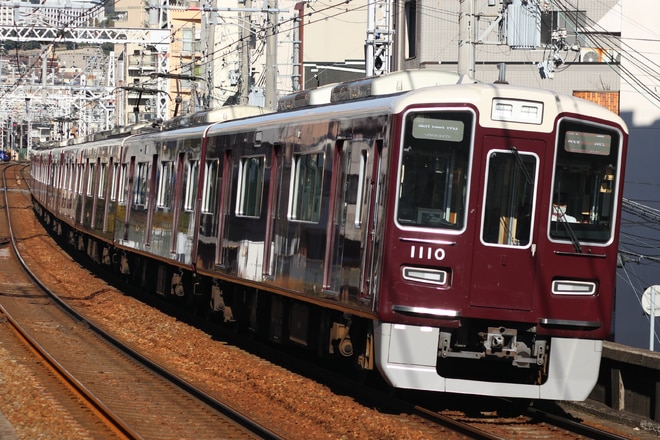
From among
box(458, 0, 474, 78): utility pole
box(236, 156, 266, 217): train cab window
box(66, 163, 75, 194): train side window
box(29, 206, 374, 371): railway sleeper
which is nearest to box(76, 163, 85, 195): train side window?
box(66, 163, 75, 194): train side window

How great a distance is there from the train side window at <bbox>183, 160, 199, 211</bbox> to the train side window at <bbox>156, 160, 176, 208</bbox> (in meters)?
0.85

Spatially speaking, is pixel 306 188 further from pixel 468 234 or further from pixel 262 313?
pixel 262 313

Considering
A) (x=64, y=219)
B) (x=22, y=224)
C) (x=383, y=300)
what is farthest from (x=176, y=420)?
(x=22, y=224)

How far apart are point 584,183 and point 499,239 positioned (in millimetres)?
890

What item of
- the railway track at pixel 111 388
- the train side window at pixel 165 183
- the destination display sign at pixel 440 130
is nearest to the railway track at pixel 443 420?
the railway track at pixel 111 388

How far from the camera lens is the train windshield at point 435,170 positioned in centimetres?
927

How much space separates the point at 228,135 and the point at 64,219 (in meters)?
16.5

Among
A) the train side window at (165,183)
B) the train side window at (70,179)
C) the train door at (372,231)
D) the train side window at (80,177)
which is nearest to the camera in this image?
the train door at (372,231)

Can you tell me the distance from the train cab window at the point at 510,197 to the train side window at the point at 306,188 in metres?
2.00

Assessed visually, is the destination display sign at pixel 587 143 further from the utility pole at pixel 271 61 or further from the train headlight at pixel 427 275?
the utility pole at pixel 271 61

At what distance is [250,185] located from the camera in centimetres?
1315

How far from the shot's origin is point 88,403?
10.3 metres

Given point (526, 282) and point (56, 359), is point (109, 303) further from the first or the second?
point (526, 282)

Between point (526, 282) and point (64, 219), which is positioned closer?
point (526, 282)
